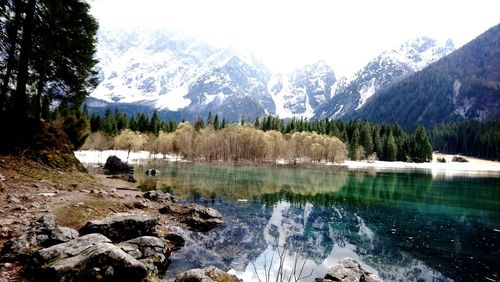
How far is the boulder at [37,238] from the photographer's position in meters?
13.7

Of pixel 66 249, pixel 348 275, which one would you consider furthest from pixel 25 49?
pixel 348 275

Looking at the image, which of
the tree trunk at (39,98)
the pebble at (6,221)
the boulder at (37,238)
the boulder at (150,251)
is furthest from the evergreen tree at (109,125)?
the boulder at (37,238)

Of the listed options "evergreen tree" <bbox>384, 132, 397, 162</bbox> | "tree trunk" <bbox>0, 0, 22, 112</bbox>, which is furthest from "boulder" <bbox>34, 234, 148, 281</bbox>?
"evergreen tree" <bbox>384, 132, 397, 162</bbox>

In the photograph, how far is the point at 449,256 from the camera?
2581cm

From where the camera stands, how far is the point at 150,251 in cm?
1892

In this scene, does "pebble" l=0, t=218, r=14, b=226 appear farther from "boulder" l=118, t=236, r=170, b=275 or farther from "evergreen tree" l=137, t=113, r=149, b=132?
"evergreen tree" l=137, t=113, r=149, b=132

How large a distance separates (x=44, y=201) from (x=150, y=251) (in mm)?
6913

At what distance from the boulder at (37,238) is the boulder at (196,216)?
1349cm

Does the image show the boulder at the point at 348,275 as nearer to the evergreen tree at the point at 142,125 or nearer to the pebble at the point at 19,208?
the pebble at the point at 19,208

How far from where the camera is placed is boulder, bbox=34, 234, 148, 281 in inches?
490

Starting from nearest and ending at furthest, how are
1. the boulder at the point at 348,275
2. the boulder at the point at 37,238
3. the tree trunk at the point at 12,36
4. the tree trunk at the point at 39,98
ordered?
1. the boulder at the point at 37,238
2. the boulder at the point at 348,275
3. the tree trunk at the point at 12,36
4. the tree trunk at the point at 39,98

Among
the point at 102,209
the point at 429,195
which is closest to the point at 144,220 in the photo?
the point at 102,209

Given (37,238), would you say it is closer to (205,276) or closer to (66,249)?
(66,249)

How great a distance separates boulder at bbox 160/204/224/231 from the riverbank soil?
111 cm
